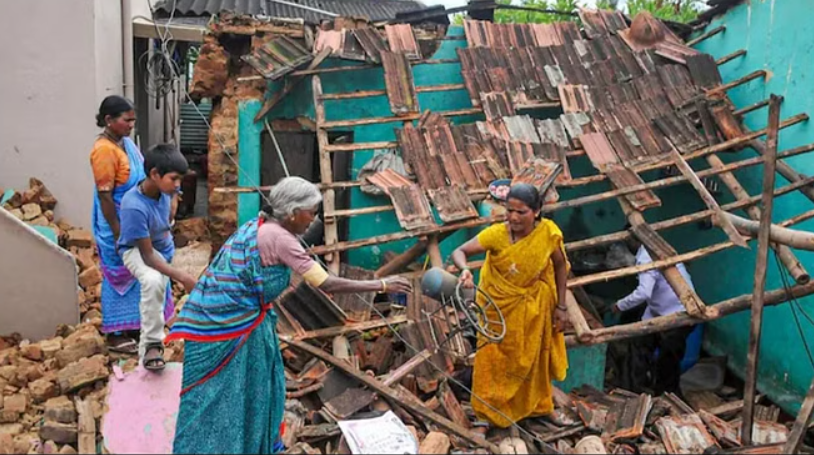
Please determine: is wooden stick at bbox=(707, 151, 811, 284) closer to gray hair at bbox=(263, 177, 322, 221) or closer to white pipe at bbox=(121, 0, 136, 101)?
gray hair at bbox=(263, 177, 322, 221)

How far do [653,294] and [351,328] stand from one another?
2938 mm

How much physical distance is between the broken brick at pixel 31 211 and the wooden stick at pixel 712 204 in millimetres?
6202

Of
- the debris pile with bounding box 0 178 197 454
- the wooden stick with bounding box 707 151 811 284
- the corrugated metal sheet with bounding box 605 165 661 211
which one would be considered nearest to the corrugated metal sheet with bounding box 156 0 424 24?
the corrugated metal sheet with bounding box 605 165 661 211

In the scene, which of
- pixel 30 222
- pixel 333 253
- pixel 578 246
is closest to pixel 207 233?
pixel 30 222

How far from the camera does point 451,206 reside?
610 cm

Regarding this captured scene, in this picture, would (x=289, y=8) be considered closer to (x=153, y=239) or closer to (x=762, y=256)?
(x=153, y=239)

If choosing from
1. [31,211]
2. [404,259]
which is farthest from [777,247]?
[31,211]

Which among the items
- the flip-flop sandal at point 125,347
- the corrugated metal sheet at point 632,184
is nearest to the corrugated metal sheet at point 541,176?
the corrugated metal sheet at point 632,184

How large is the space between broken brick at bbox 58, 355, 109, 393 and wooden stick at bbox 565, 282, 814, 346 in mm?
3222

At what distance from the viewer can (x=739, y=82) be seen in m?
7.30

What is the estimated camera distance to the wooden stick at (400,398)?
4.13 m

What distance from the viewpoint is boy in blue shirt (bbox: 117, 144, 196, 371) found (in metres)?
3.82

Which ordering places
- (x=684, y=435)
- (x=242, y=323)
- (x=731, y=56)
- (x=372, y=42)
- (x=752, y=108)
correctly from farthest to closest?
(x=731, y=56)
(x=372, y=42)
(x=752, y=108)
(x=684, y=435)
(x=242, y=323)

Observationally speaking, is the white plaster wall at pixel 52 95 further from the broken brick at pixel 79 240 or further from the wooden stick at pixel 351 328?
the wooden stick at pixel 351 328
